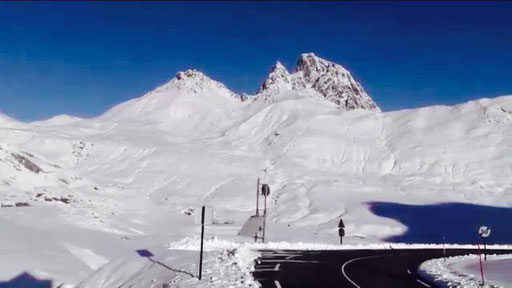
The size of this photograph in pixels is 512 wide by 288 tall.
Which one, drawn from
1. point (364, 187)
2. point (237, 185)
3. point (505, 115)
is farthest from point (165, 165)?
point (505, 115)

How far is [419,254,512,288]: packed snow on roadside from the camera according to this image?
21.0 meters

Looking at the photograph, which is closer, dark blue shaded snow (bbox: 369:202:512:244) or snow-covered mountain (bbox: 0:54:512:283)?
snow-covered mountain (bbox: 0:54:512:283)

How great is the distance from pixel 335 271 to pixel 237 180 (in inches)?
4873

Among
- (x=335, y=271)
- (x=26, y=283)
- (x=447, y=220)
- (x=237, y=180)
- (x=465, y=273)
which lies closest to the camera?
(x=335, y=271)

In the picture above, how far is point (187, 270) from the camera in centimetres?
2264

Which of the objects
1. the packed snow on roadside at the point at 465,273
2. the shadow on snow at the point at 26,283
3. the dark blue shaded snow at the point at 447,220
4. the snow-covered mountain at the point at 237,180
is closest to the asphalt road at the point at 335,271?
the packed snow on roadside at the point at 465,273

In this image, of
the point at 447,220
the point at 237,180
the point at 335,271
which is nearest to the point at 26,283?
the point at 335,271

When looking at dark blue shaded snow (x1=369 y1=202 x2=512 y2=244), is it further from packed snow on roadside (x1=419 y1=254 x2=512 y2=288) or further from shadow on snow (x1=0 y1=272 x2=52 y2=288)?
shadow on snow (x1=0 y1=272 x2=52 y2=288)


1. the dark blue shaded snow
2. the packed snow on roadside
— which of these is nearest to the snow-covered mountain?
the dark blue shaded snow

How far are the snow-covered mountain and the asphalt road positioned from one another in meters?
12.5

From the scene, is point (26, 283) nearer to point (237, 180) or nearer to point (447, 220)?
point (447, 220)

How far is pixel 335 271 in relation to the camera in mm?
24031

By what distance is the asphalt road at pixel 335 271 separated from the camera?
67.2ft

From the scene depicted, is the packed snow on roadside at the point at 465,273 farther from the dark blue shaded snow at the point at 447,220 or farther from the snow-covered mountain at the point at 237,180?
the dark blue shaded snow at the point at 447,220
